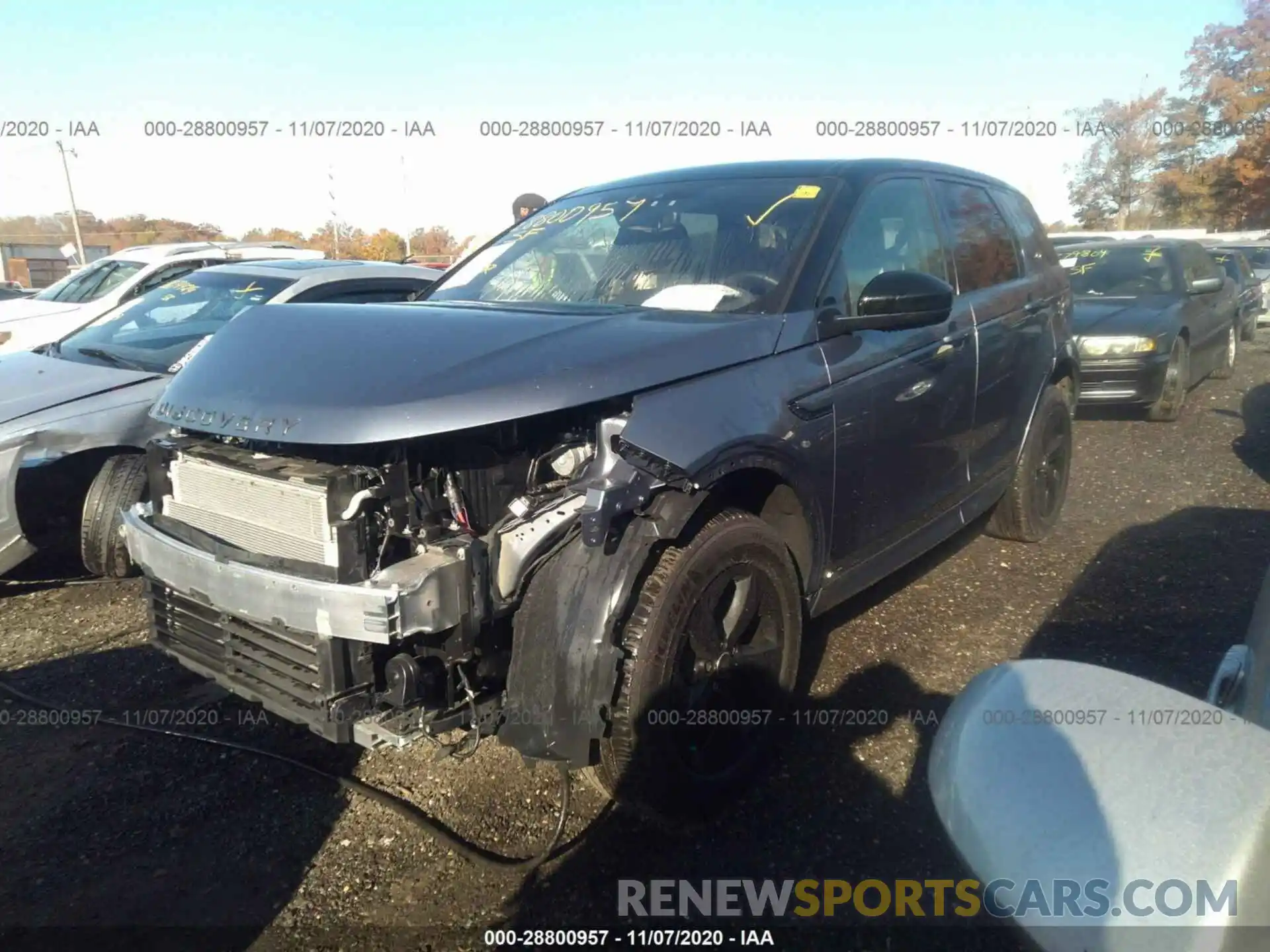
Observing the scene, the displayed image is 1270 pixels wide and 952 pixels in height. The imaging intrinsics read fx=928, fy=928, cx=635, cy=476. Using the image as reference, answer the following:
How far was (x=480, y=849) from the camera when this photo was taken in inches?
106

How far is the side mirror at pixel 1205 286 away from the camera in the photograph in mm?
8547

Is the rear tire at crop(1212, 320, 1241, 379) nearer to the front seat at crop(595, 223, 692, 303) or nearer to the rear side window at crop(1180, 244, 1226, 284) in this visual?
the rear side window at crop(1180, 244, 1226, 284)

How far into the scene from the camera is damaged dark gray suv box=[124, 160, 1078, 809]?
240cm

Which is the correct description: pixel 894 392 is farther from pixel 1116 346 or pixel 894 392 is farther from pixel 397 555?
pixel 1116 346

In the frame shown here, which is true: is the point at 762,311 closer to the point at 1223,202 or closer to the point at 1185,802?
the point at 1185,802

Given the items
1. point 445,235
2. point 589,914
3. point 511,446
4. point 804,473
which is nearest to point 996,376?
point 804,473

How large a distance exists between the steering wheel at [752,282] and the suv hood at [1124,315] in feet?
21.1

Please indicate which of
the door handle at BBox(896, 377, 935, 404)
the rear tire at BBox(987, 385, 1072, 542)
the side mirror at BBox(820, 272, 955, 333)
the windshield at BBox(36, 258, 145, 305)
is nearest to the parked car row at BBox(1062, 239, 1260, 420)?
the rear tire at BBox(987, 385, 1072, 542)

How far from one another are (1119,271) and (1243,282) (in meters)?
5.65

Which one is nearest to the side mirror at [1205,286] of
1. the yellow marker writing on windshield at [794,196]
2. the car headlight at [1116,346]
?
the car headlight at [1116,346]

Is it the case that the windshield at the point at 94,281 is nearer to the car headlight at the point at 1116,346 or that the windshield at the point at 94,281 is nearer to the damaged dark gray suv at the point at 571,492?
the damaged dark gray suv at the point at 571,492

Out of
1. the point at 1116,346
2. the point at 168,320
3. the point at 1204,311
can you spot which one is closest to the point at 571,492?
the point at 168,320

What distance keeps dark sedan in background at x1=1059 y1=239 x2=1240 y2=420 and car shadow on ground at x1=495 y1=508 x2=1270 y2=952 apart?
4.34m

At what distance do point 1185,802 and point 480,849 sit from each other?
2.07 m
